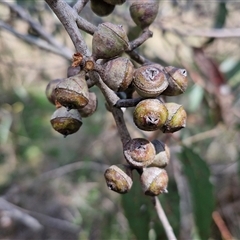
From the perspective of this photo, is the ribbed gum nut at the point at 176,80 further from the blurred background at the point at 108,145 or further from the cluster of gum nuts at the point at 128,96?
the blurred background at the point at 108,145

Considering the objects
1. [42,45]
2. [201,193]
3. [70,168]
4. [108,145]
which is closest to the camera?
[201,193]

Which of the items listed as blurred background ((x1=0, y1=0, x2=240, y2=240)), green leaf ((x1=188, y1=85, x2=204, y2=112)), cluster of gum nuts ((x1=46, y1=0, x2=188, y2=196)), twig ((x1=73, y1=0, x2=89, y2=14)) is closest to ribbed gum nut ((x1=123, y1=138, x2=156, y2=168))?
cluster of gum nuts ((x1=46, y1=0, x2=188, y2=196))

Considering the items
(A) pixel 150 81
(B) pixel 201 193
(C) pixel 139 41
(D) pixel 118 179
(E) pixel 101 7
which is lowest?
(B) pixel 201 193

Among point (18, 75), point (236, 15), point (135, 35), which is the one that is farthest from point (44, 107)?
point (236, 15)

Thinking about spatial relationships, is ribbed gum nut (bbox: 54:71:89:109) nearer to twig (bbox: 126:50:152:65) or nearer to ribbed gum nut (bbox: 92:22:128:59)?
ribbed gum nut (bbox: 92:22:128:59)

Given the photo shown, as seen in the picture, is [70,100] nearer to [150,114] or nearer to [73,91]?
[73,91]

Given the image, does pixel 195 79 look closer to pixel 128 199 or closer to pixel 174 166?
pixel 174 166

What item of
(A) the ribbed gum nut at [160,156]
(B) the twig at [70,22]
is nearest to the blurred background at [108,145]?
(A) the ribbed gum nut at [160,156]

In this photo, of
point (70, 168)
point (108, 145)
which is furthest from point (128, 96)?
point (108, 145)
